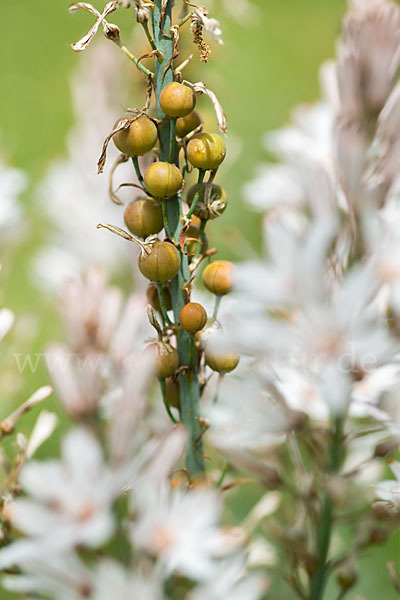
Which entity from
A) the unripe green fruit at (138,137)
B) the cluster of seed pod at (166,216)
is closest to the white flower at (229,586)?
the cluster of seed pod at (166,216)

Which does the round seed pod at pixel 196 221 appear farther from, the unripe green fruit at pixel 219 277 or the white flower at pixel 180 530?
the white flower at pixel 180 530

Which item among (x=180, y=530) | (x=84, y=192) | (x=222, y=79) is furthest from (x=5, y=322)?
(x=222, y=79)

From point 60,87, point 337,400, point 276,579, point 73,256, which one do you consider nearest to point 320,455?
point 337,400

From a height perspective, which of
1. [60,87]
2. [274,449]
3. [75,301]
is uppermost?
[60,87]

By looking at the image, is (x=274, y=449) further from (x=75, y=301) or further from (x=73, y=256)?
(x=73, y=256)

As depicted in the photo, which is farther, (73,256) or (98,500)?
(73,256)

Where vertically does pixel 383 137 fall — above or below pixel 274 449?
above
